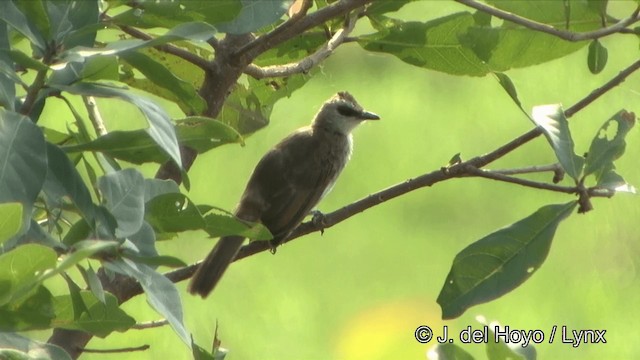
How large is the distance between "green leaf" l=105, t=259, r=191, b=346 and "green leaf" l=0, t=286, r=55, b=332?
0.20 m

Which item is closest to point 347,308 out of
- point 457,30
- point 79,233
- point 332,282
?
point 332,282

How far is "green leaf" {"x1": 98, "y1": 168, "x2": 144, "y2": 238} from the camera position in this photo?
1.66m

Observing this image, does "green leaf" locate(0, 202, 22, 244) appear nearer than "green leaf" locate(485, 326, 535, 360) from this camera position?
Yes

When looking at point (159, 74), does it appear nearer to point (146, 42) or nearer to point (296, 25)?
point (146, 42)

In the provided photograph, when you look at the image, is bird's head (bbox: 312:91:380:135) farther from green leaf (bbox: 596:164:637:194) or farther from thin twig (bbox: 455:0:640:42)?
green leaf (bbox: 596:164:637:194)

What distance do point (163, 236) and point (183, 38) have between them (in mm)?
660

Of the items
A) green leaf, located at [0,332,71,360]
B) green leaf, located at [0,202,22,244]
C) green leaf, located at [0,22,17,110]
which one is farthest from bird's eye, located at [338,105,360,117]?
green leaf, located at [0,202,22,244]

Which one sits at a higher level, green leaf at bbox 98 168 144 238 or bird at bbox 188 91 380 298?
bird at bbox 188 91 380 298

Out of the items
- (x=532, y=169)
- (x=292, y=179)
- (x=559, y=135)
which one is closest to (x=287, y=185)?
(x=292, y=179)

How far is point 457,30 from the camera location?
109 inches

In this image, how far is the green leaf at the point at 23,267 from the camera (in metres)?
1.45

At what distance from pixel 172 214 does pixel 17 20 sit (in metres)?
0.50

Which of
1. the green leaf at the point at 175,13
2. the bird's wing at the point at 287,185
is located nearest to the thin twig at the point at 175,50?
the green leaf at the point at 175,13

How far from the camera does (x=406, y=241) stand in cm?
808
